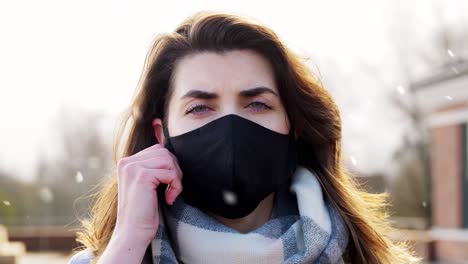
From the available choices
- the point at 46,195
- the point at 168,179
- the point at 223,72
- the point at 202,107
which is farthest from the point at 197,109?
the point at 46,195

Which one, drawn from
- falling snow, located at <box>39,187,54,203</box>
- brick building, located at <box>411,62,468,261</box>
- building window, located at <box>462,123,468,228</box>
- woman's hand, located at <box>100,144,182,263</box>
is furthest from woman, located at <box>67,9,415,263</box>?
falling snow, located at <box>39,187,54,203</box>

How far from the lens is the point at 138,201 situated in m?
2.45

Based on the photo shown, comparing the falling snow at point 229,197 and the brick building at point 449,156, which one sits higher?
the falling snow at point 229,197

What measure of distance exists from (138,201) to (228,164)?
0.34 meters

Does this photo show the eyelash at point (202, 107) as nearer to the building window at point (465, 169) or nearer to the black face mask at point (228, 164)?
the black face mask at point (228, 164)

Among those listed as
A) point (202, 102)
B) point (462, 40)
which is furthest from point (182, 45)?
point (462, 40)

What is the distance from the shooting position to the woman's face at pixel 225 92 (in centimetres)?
256

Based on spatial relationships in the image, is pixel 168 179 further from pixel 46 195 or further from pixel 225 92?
pixel 46 195

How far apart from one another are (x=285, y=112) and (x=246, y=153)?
222 millimetres

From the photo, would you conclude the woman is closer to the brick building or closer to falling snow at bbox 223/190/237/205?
falling snow at bbox 223/190/237/205

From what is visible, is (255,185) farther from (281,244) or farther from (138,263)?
(138,263)

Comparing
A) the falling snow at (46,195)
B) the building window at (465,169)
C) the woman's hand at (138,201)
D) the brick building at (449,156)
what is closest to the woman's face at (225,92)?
the woman's hand at (138,201)

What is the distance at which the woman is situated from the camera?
2.52 metres

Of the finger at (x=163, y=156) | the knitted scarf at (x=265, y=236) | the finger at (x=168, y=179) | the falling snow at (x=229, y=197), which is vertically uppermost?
the finger at (x=163, y=156)
